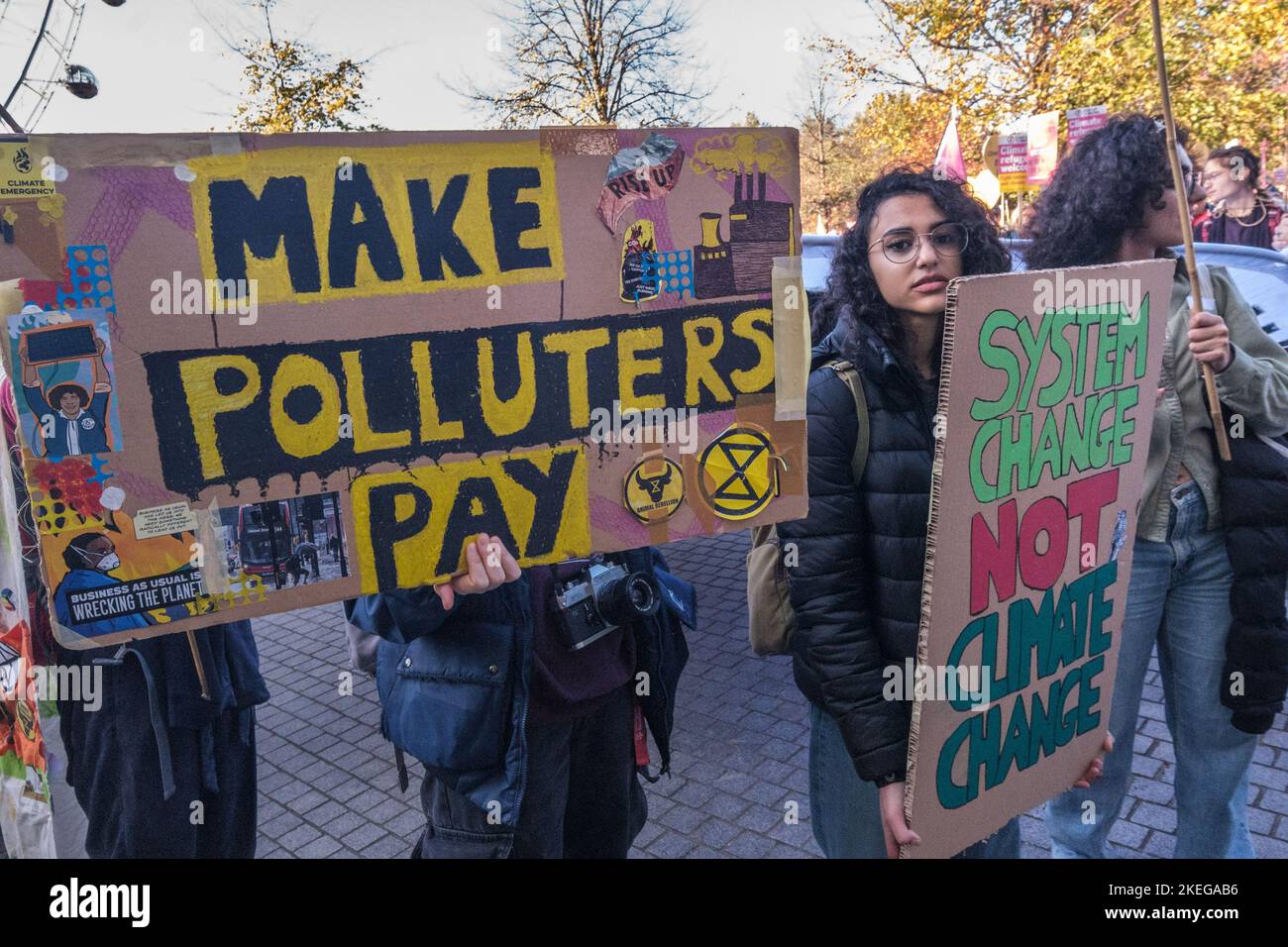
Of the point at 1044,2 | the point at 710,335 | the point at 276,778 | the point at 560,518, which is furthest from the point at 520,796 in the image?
the point at 1044,2

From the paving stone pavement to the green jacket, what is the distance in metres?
1.38

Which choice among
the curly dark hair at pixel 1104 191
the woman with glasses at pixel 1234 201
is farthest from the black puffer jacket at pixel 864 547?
the woman with glasses at pixel 1234 201

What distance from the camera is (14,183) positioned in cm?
132

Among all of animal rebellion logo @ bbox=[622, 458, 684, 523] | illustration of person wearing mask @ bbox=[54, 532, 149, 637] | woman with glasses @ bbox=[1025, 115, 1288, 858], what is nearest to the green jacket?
woman with glasses @ bbox=[1025, 115, 1288, 858]

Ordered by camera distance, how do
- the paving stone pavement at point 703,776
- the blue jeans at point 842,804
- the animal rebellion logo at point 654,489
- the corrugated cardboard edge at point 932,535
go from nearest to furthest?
the corrugated cardboard edge at point 932,535 → the animal rebellion logo at point 654,489 → the blue jeans at point 842,804 → the paving stone pavement at point 703,776

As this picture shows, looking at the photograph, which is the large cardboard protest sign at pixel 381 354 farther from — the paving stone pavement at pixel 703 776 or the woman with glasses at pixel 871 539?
the paving stone pavement at pixel 703 776

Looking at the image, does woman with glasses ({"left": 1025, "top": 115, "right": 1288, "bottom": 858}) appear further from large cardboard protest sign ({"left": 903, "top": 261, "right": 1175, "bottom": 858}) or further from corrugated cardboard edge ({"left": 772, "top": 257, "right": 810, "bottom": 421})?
corrugated cardboard edge ({"left": 772, "top": 257, "right": 810, "bottom": 421})

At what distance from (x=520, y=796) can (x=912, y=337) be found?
1.24 m

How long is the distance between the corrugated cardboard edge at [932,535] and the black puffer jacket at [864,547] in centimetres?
9

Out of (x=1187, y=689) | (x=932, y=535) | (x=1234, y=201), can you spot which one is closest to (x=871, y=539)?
(x=932, y=535)

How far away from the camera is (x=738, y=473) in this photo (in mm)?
1771

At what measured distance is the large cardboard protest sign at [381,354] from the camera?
4.55 ft

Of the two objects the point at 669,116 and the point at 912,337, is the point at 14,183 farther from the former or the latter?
the point at 669,116

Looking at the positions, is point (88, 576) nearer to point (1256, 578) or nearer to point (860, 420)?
point (860, 420)
